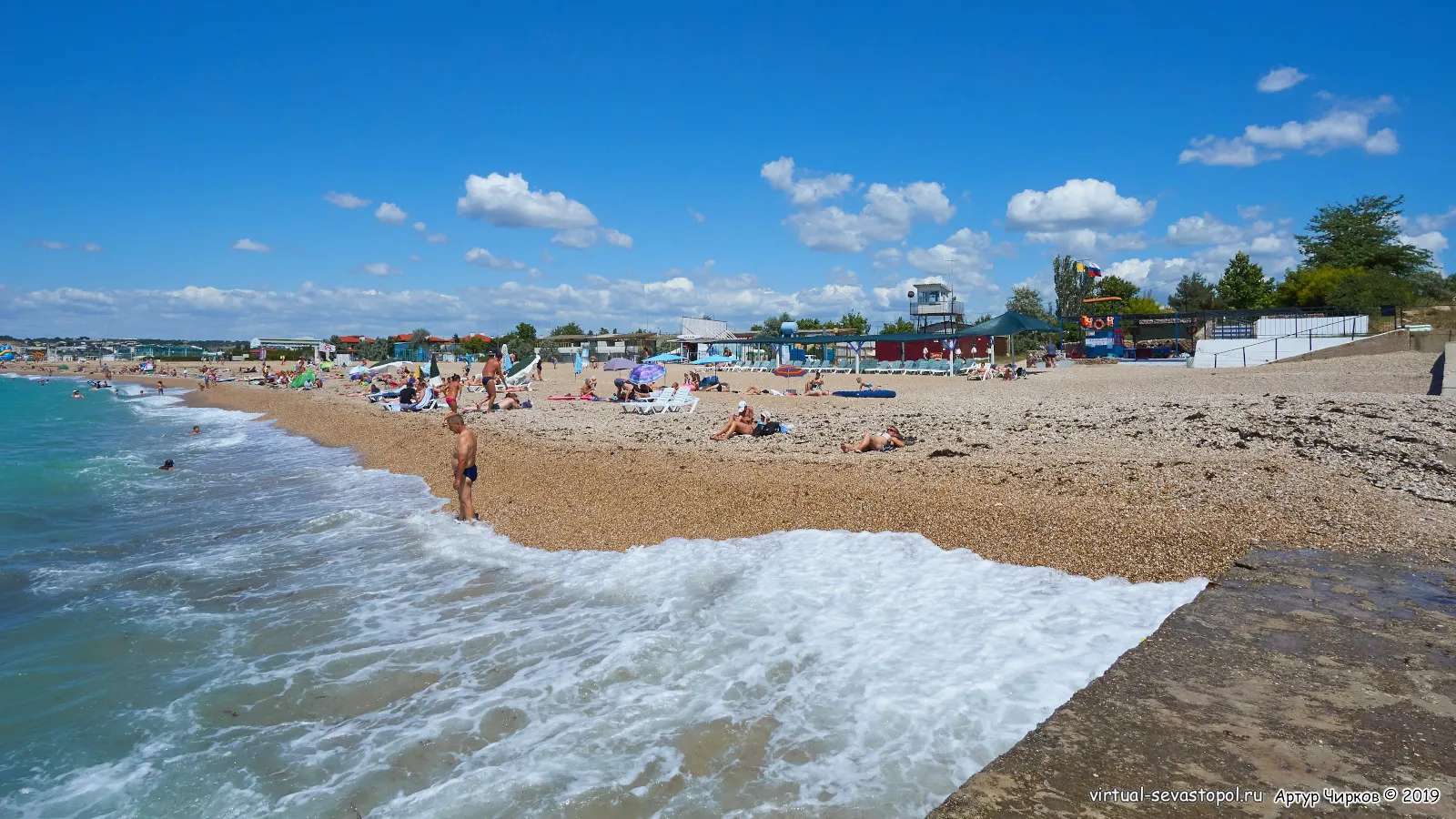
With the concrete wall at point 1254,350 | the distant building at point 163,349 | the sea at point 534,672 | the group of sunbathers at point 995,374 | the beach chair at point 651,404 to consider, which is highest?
the distant building at point 163,349

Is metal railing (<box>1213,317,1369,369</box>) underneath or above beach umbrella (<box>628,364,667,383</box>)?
above

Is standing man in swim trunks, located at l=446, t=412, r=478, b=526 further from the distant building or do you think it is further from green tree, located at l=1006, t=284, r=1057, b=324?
the distant building

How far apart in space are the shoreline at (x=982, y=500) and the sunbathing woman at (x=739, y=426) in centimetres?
48

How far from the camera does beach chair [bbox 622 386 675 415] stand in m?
21.8

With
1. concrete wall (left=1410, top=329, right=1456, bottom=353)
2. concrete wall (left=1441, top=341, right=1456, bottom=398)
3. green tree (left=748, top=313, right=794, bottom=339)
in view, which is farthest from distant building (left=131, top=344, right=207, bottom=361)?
concrete wall (left=1441, top=341, right=1456, bottom=398)

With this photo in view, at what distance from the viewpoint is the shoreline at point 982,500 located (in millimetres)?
6414

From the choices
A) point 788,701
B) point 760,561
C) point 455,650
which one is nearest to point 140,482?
point 455,650

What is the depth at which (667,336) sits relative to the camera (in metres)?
67.8

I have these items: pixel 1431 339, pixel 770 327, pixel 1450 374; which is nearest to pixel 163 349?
Result: pixel 770 327

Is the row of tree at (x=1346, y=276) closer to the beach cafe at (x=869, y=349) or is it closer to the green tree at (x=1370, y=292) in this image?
the green tree at (x=1370, y=292)

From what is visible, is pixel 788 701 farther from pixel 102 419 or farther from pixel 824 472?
pixel 102 419

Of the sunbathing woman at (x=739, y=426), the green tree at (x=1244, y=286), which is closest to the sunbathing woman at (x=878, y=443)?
the sunbathing woman at (x=739, y=426)

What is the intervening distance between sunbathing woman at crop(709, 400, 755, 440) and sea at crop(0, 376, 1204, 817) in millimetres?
5902

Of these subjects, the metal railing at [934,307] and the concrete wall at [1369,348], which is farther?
the metal railing at [934,307]
